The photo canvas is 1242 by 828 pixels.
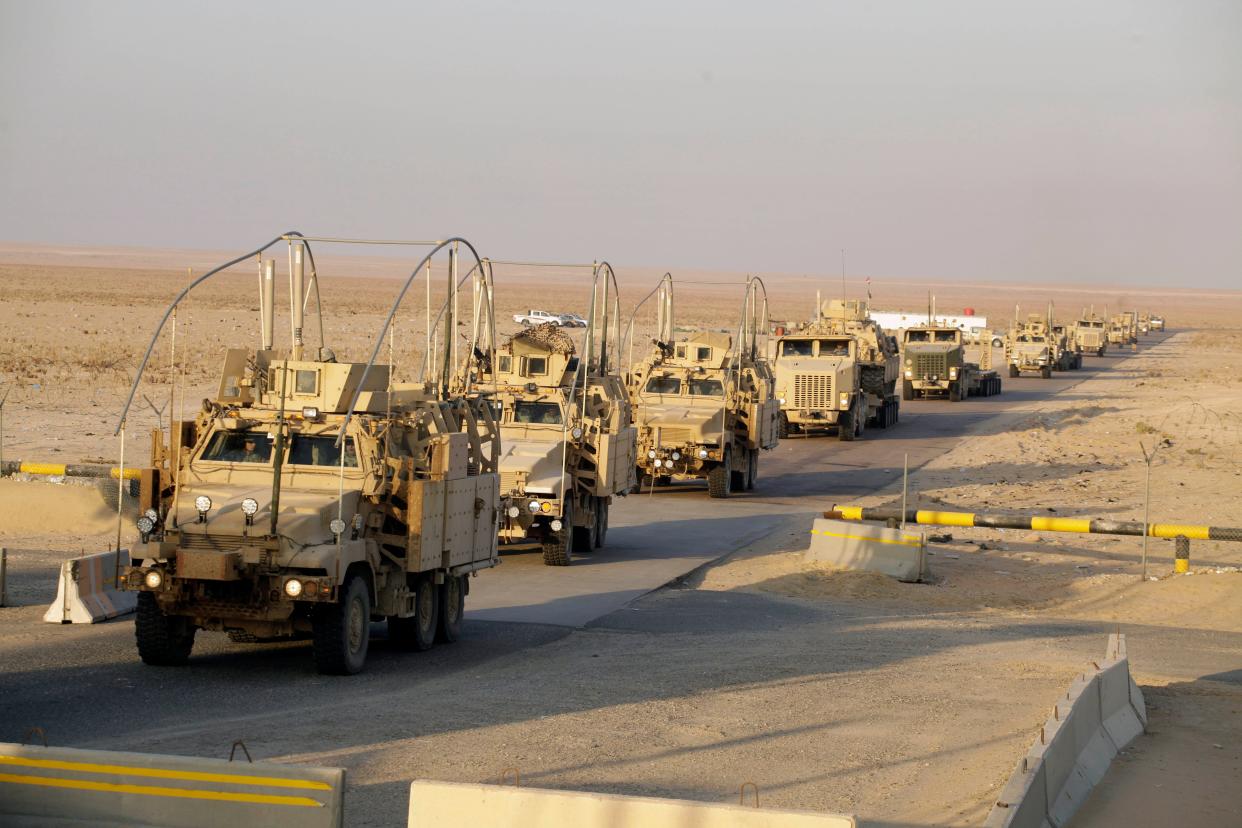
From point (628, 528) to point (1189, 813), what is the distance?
655 inches

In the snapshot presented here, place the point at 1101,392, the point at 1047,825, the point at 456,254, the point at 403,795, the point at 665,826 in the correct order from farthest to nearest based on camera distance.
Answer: the point at 1101,392
the point at 456,254
the point at 403,795
the point at 1047,825
the point at 665,826

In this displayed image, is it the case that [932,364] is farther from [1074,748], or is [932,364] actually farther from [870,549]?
[1074,748]

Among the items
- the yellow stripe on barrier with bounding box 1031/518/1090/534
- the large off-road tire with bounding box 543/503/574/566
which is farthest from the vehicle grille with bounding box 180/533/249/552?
the yellow stripe on barrier with bounding box 1031/518/1090/534

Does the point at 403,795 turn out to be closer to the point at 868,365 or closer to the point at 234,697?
the point at 234,697

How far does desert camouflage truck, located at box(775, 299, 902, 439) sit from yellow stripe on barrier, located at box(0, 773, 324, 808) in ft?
107

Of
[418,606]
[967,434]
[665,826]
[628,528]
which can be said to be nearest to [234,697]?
[418,606]

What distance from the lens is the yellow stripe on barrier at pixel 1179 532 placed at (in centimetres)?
2067

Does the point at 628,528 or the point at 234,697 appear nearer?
the point at 234,697

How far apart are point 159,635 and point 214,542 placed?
0.89 m

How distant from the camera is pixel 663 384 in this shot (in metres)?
31.5

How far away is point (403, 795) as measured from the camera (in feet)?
30.6

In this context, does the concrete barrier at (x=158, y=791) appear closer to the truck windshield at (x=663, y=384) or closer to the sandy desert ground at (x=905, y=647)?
the sandy desert ground at (x=905, y=647)

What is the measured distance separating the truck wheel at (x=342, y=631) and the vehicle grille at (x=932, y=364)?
45.9 m

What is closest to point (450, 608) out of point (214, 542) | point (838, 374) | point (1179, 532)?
point (214, 542)
